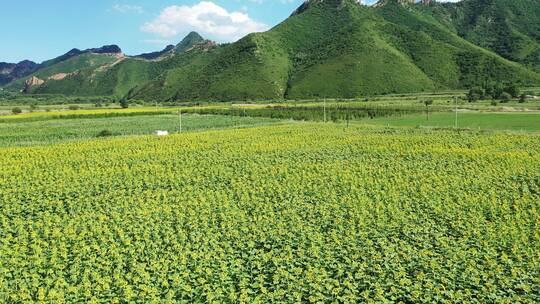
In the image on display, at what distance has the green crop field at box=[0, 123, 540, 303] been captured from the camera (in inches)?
378

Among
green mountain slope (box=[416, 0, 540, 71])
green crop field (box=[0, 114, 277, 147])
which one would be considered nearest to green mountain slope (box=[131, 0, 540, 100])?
green mountain slope (box=[416, 0, 540, 71])

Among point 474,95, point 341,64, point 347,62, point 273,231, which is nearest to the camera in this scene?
point 273,231

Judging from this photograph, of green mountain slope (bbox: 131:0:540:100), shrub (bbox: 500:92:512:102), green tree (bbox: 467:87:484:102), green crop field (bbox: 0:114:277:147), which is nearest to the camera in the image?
green crop field (bbox: 0:114:277:147)

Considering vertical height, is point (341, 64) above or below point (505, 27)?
below

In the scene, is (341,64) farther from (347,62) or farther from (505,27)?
(505,27)

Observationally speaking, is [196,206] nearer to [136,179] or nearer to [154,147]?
[136,179]

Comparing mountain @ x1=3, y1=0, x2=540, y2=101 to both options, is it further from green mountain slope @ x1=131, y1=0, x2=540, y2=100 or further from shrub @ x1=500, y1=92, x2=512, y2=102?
shrub @ x1=500, y1=92, x2=512, y2=102

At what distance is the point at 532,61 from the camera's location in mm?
138125

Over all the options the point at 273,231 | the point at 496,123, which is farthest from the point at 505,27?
the point at 273,231

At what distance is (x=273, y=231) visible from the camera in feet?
42.7

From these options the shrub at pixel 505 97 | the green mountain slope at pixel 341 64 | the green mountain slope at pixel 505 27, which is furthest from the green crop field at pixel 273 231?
the green mountain slope at pixel 505 27

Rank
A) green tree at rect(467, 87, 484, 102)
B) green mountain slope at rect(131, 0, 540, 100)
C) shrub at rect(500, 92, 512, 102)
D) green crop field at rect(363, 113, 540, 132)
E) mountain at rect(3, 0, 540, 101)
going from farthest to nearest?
mountain at rect(3, 0, 540, 101), green mountain slope at rect(131, 0, 540, 100), green tree at rect(467, 87, 484, 102), shrub at rect(500, 92, 512, 102), green crop field at rect(363, 113, 540, 132)

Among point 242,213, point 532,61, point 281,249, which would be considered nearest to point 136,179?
point 242,213

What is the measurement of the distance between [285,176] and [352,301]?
13.4 metres
